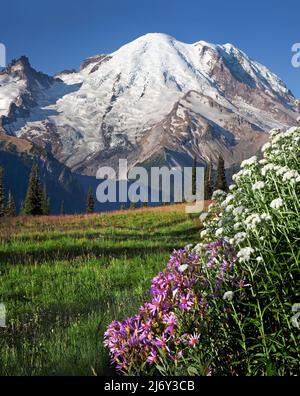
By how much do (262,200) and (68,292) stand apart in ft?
21.2

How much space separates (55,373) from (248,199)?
2.72 meters

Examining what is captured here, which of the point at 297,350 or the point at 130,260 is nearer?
the point at 297,350

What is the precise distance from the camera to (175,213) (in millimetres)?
30562

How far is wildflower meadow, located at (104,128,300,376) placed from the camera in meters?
3.90

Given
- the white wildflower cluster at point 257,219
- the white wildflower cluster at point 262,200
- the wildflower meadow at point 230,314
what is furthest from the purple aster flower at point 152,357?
the white wildflower cluster at point 257,219

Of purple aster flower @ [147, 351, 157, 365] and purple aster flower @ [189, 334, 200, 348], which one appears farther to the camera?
purple aster flower @ [147, 351, 157, 365]

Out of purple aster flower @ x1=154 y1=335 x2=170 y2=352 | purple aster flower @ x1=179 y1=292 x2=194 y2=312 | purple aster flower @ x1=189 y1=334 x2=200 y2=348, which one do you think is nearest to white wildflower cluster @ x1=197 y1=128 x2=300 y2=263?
purple aster flower @ x1=179 y1=292 x2=194 y2=312

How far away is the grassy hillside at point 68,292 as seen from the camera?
5.62 m

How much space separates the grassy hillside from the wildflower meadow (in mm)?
644

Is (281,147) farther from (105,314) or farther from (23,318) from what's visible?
(23,318)

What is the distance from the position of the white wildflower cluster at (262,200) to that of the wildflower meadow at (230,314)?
0.02m

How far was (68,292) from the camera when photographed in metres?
10.3

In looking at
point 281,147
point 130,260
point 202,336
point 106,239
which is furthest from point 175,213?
point 202,336

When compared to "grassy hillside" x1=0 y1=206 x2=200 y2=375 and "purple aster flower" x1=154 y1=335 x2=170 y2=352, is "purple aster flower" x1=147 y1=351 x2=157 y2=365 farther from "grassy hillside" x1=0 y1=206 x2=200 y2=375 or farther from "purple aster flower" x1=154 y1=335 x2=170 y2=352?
"grassy hillside" x1=0 y1=206 x2=200 y2=375
